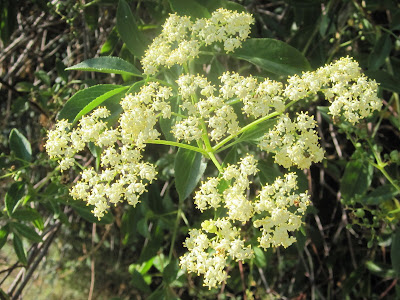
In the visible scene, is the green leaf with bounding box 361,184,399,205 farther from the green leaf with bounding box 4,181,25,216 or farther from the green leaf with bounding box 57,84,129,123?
the green leaf with bounding box 4,181,25,216

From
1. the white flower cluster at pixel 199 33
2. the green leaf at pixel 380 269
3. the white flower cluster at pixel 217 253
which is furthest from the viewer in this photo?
the green leaf at pixel 380 269

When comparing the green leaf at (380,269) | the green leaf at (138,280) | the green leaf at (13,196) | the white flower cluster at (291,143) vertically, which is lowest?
the green leaf at (380,269)

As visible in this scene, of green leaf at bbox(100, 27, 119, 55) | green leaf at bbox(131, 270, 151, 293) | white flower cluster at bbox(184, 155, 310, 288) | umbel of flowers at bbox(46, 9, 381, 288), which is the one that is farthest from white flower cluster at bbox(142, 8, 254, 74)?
green leaf at bbox(131, 270, 151, 293)

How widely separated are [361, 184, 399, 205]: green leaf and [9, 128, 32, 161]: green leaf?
1414 millimetres

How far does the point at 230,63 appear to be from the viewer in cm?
217

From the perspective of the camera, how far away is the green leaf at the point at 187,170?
1.37m

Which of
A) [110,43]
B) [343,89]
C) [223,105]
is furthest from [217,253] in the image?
[110,43]

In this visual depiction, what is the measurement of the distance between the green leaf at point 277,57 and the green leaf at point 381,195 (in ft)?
2.22

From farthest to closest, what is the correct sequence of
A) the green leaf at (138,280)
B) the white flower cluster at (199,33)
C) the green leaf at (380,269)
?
the green leaf at (380,269)
the green leaf at (138,280)
the white flower cluster at (199,33)

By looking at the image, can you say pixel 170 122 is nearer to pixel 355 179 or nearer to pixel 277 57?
pixel 277 57

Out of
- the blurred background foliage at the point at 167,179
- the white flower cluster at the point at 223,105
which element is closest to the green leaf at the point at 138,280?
the blurred background foliage at the point at 167,179

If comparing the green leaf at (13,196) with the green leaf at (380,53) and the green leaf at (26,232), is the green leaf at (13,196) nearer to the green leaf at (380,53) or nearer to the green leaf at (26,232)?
the green leaf at (26,232)

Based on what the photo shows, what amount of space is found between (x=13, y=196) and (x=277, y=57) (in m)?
1.11

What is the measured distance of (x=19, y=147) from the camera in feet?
5.65
